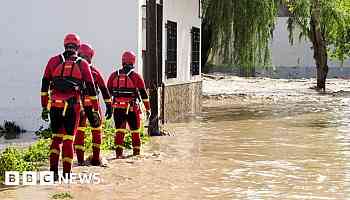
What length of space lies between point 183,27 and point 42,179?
11.4m

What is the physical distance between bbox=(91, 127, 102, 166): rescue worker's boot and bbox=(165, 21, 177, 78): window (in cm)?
Result: 772

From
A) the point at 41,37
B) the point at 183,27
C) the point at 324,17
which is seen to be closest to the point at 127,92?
the point at 41,37

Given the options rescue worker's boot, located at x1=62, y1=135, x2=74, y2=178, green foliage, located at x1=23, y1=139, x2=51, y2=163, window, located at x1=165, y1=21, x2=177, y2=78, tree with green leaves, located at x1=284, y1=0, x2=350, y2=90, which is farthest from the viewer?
tree with green leaves, located at x1=284, y1=0, x2=350, y2=90

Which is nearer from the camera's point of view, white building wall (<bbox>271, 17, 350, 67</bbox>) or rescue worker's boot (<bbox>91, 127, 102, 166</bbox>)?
rescue worker's boot (<bbox>91, 127, 102, 166</bbox>)

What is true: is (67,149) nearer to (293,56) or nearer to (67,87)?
(67,87)

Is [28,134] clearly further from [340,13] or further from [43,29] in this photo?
[340,13]

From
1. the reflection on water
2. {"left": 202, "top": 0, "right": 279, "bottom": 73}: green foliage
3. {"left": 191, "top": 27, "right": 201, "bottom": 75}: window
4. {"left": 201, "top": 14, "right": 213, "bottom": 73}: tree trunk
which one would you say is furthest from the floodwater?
{"left": 201, "top": 14, "right": 213, "bottom": 73}: tree trunk

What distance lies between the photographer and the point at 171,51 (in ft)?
Answer: 61.7

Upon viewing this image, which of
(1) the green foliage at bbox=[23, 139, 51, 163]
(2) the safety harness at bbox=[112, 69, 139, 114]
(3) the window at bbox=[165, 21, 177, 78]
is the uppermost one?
(3) the window at bbox=[165, 21, 177, 78]

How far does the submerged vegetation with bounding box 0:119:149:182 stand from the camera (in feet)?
30.9

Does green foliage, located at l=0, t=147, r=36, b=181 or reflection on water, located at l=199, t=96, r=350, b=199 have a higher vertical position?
green foliage, located at l=0, t=147, r=36, b=181

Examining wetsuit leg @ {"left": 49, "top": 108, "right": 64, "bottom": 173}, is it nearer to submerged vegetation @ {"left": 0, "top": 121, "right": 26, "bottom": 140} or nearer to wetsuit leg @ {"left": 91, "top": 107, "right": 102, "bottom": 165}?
wetsuit leg @ {"left": 91, "top": 107, "right": 102, "bottom": 165}

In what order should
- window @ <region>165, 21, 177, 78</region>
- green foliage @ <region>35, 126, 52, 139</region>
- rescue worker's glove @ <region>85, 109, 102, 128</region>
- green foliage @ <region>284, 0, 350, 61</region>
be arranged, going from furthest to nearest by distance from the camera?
green foliage @ <region>284, 0, 350, 61</region> → window @ <region>165, 21, 177, 78</region> → green foliage @ <region>35, 126, 52, 139</region> → rescue worker's glove @ <region>85, 109, 102, 128</region>

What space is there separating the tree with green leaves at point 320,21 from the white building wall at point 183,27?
30.8 feet
